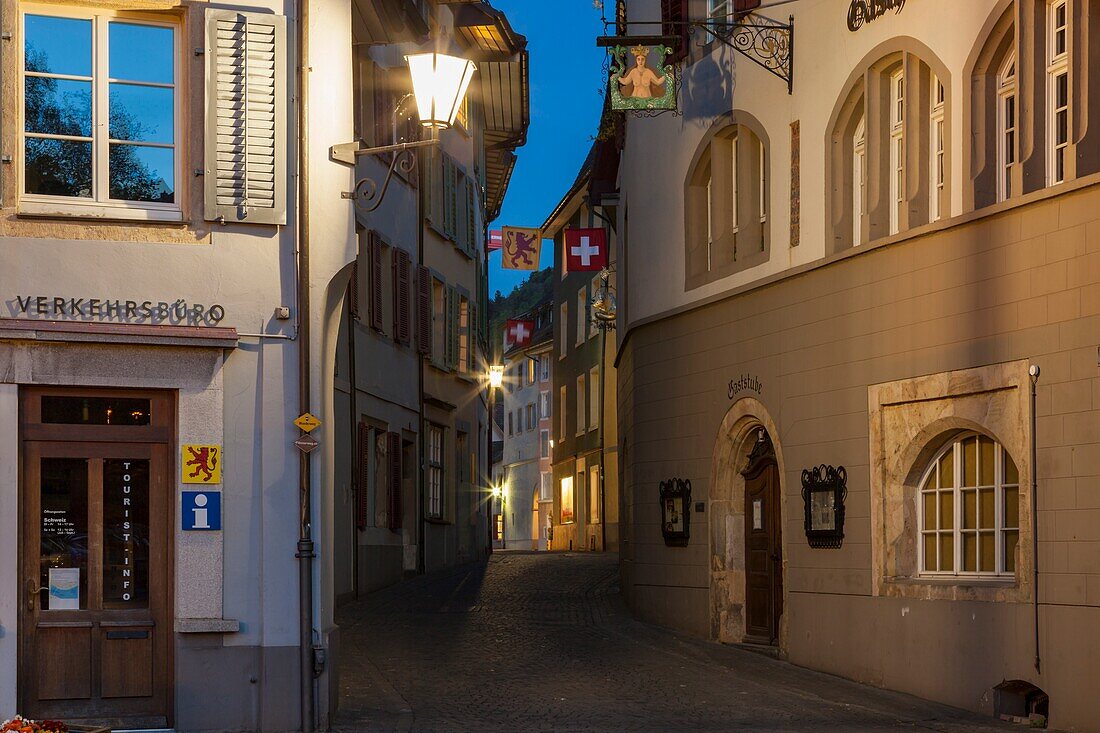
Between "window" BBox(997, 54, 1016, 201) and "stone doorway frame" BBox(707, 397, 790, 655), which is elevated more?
"window" BBox(997, 54, 1016, 201)

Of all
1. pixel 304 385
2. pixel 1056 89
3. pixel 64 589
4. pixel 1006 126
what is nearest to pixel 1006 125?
pixel 1006 126

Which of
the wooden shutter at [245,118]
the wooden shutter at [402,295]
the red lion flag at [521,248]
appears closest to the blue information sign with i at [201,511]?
the wooden shutter at [245,118]

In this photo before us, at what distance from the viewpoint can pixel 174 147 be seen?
478 inches

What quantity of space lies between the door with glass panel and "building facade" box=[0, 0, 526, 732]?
0.02 m

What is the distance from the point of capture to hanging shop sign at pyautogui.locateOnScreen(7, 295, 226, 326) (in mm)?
11602

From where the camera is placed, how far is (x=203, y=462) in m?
11.8

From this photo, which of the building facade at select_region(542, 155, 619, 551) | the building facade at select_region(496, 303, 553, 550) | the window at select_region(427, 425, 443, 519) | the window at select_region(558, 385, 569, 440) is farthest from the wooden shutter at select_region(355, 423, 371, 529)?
the building facade at select_region(496, 303, 553, 550)

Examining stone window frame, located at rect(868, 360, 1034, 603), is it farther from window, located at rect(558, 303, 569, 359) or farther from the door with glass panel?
window, located at rect(558, 303, 569, 359)

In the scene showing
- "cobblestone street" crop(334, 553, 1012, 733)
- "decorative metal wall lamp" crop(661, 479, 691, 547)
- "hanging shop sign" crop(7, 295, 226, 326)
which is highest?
"hanging shop sign" crop(7, 295, 226, 326)

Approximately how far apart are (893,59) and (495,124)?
80.8 feet

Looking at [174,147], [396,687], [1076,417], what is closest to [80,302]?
[174,147]

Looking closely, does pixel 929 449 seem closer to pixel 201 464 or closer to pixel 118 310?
pixel 201 464

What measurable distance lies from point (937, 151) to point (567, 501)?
132 ft

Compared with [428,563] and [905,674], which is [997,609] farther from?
[428,563]
